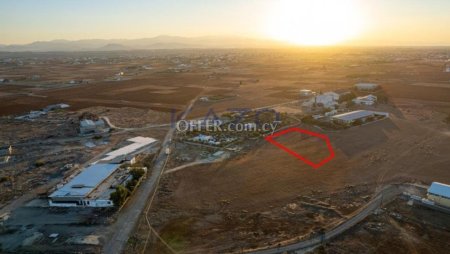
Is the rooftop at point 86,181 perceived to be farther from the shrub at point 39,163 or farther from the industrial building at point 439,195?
the industrial building at point 439,195

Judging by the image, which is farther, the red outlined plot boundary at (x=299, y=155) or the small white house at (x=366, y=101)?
the small white house at (x=366, y=101)

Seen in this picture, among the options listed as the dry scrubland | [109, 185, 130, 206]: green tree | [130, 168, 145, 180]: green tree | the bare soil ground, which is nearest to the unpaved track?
the bare soil ground

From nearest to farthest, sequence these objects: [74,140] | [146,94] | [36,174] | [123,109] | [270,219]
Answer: [270,219], [36,174], [74,140], [123,109], [146,94]

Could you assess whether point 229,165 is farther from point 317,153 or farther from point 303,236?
point 303,236

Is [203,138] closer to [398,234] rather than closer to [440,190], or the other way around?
[398,234]

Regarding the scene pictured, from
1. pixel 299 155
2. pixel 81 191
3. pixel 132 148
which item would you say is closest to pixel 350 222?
pixel 299 155

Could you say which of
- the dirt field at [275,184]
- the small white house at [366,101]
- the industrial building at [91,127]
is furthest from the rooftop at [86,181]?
the small white house at [366,101]

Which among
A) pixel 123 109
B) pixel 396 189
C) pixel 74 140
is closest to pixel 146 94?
pixel 123 109
